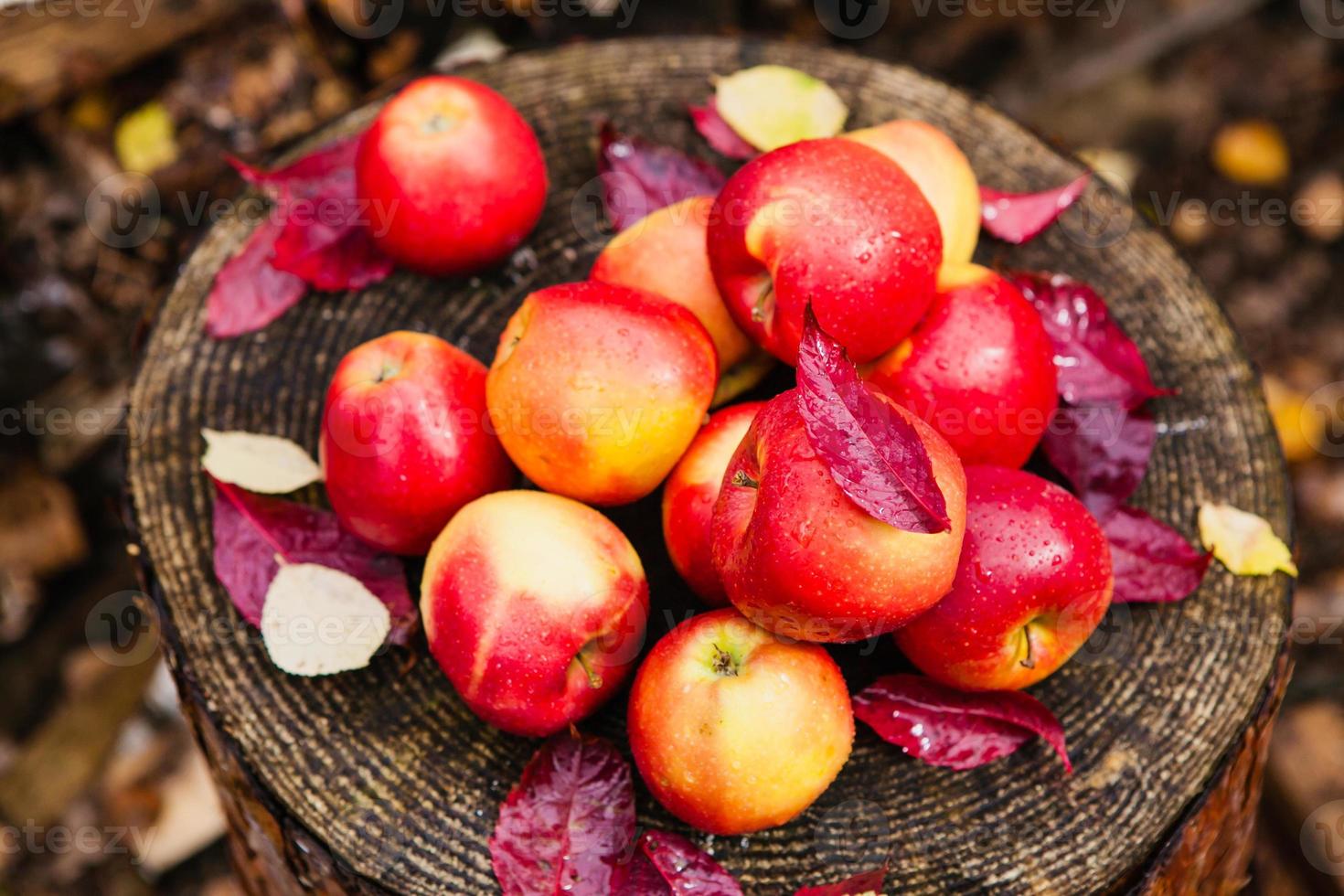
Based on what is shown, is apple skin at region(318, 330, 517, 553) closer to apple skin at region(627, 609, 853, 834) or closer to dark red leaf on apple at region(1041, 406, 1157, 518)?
apple skin at region(627, 609, 853, 834)

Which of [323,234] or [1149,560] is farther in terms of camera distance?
[323,234]

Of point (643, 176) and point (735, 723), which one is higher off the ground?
point (643, 176)

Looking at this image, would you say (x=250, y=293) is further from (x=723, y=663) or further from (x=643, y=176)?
(x=723, y=663)

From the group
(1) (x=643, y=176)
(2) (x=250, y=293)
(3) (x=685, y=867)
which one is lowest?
(3) (x=685, y=867)

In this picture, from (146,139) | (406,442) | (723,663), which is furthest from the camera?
(146,139)

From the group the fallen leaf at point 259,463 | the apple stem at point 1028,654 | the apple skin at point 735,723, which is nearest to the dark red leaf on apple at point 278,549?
the fallen leaf at point 259,463

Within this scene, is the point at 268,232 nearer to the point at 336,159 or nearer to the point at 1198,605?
the point at 336,159

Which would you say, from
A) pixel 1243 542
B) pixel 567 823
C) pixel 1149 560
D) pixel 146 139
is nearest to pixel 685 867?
pixel 567 823

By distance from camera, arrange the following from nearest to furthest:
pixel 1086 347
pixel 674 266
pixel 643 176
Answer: pixel 674 266 < pixel 1086 347 < pixel 643 176
